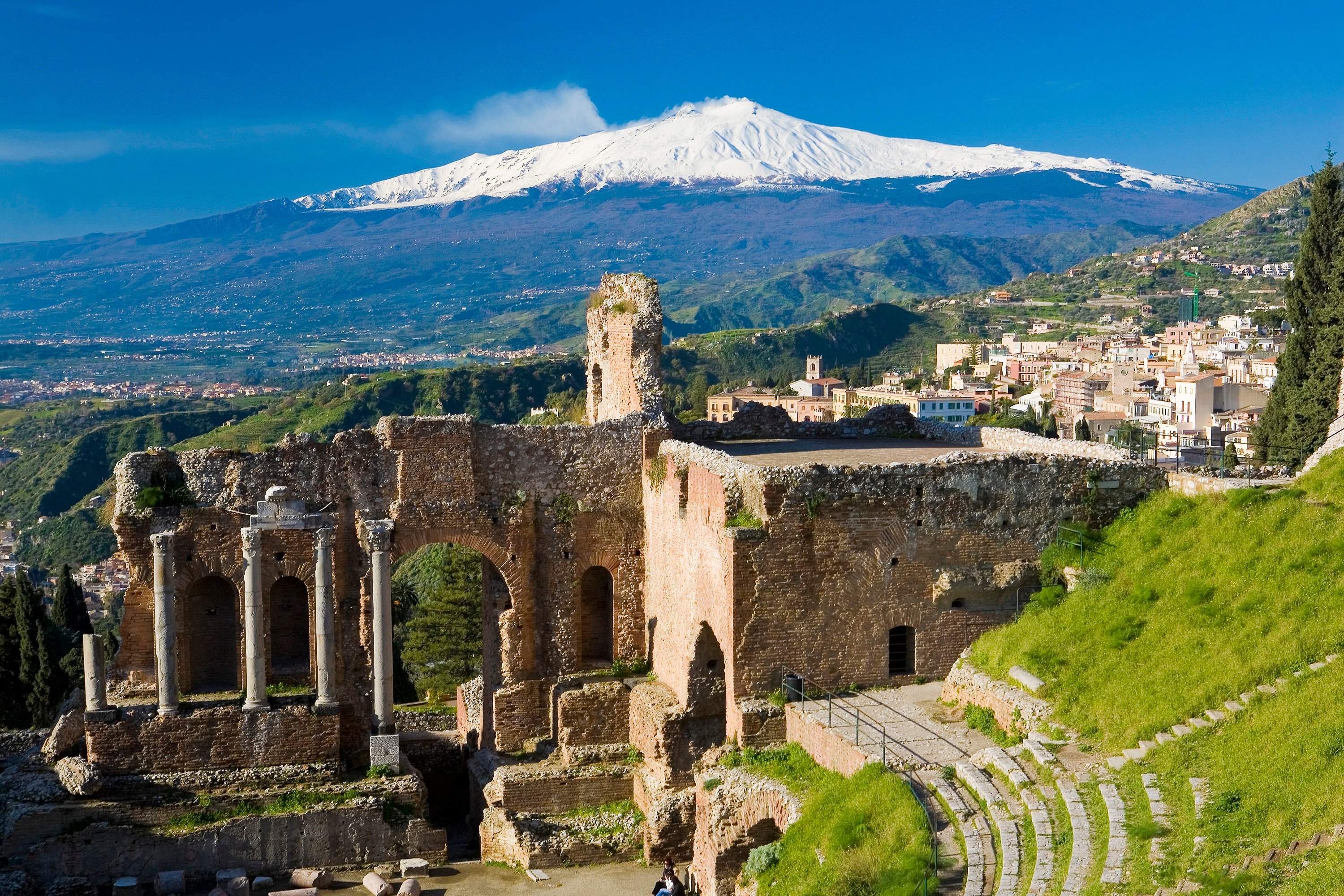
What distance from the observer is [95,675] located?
23.2 meters

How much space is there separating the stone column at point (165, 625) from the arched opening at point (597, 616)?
712cm

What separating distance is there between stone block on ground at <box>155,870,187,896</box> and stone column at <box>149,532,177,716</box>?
2.65 metres

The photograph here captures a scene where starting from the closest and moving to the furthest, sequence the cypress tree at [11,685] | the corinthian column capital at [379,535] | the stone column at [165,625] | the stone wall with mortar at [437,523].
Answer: the stone column at [165,625] → the corinthian column capital at [379,535] → the stone wall with mortar at [437,523] → the cypress tree at [11,685]

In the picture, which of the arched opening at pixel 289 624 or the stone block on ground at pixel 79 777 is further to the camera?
the arched opening at pixel 289 624

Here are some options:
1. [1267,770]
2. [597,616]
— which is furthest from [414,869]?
[1267,770]

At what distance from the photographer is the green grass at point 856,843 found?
16.1 meters

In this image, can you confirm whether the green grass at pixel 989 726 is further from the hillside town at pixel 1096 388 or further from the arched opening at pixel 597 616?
the hillside town at pixel 1096 388

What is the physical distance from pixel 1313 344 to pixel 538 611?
20440 millimetres

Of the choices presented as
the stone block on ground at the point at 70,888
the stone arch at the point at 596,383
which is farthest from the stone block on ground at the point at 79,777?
the stone arch at the point at 596,383

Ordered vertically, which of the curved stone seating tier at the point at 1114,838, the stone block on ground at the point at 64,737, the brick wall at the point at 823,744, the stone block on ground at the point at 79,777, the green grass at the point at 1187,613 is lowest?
the stone block on ground at the point at 79,777

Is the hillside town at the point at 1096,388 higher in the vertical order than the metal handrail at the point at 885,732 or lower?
higher

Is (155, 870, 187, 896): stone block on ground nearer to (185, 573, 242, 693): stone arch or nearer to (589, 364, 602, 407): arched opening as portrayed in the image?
(185, 573, 242, 693): stone arch

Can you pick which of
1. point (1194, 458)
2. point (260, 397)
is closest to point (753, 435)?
point (1194, 458)

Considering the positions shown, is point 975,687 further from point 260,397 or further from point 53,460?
point 260,397
